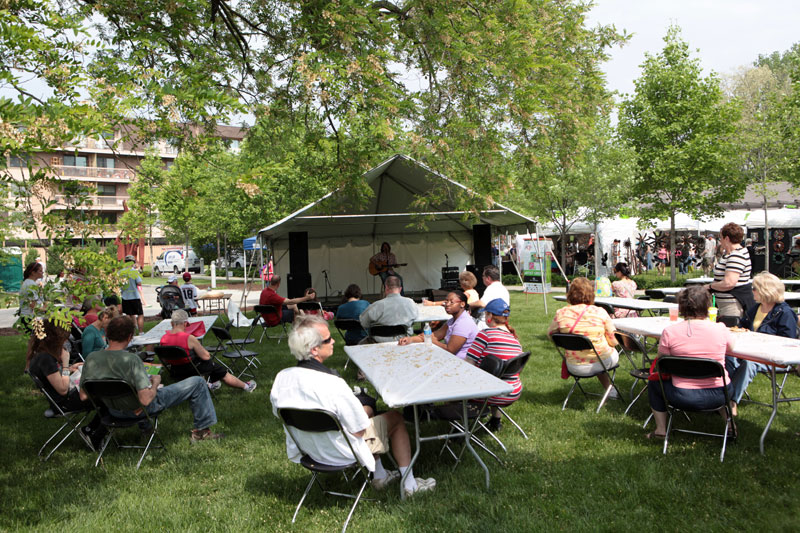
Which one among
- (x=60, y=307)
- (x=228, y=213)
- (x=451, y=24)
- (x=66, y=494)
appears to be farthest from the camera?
(x=228, y=213)

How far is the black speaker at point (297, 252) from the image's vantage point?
48.5 ft

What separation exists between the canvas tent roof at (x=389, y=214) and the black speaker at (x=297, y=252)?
21 centimetres

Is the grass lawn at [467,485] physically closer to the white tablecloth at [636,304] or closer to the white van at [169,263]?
the white tablecloth at [636,304]

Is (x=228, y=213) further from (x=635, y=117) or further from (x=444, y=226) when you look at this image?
(x=635, y=117)

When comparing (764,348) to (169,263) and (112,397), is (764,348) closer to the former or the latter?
(112,397)

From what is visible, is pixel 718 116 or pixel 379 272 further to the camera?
pixel 718 116

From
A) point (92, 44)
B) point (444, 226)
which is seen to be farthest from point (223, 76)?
point (444, 226)

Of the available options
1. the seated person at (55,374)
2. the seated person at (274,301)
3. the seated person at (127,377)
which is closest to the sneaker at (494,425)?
the seated person at (127,377)

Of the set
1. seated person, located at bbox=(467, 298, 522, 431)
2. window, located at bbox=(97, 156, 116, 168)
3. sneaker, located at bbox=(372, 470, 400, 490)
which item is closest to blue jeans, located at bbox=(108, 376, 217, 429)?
sneaker, located at bbox=(372, 470, 400, 490)

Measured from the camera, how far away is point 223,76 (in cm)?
753

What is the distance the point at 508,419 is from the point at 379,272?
388 inches

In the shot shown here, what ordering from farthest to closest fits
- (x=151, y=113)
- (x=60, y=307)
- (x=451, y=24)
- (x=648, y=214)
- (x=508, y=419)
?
(x=648, y=214) → (x=451, y=24) → (x=508, y=419) → (x=151, y=113) → (x=60, y=307)

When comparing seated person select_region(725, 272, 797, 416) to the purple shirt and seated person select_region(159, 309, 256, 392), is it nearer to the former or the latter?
the purple shirt

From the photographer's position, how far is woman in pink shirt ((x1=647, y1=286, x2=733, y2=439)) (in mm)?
4004
